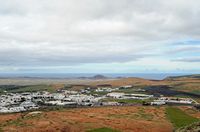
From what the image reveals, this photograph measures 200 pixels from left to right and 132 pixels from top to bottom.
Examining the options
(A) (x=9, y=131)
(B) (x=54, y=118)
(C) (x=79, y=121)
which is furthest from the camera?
(B) (x=54, y=118)

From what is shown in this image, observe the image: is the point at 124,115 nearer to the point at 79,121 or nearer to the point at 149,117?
the point at 149,117

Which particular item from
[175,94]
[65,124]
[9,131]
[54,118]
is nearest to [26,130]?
[9,131]

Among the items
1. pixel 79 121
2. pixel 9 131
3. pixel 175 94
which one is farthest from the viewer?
pixel 175 94

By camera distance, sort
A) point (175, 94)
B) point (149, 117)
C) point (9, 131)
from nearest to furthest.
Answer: point (9, 131), point (149, 117), point (175, 94)

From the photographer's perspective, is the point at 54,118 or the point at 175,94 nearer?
the point at 54,118

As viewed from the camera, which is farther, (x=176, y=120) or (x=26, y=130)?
(x=176, y=120)

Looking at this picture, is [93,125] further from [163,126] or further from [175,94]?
[175,94]

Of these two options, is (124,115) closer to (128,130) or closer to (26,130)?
Result: (128,130)

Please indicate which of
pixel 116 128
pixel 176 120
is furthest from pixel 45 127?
pixel 176 120
